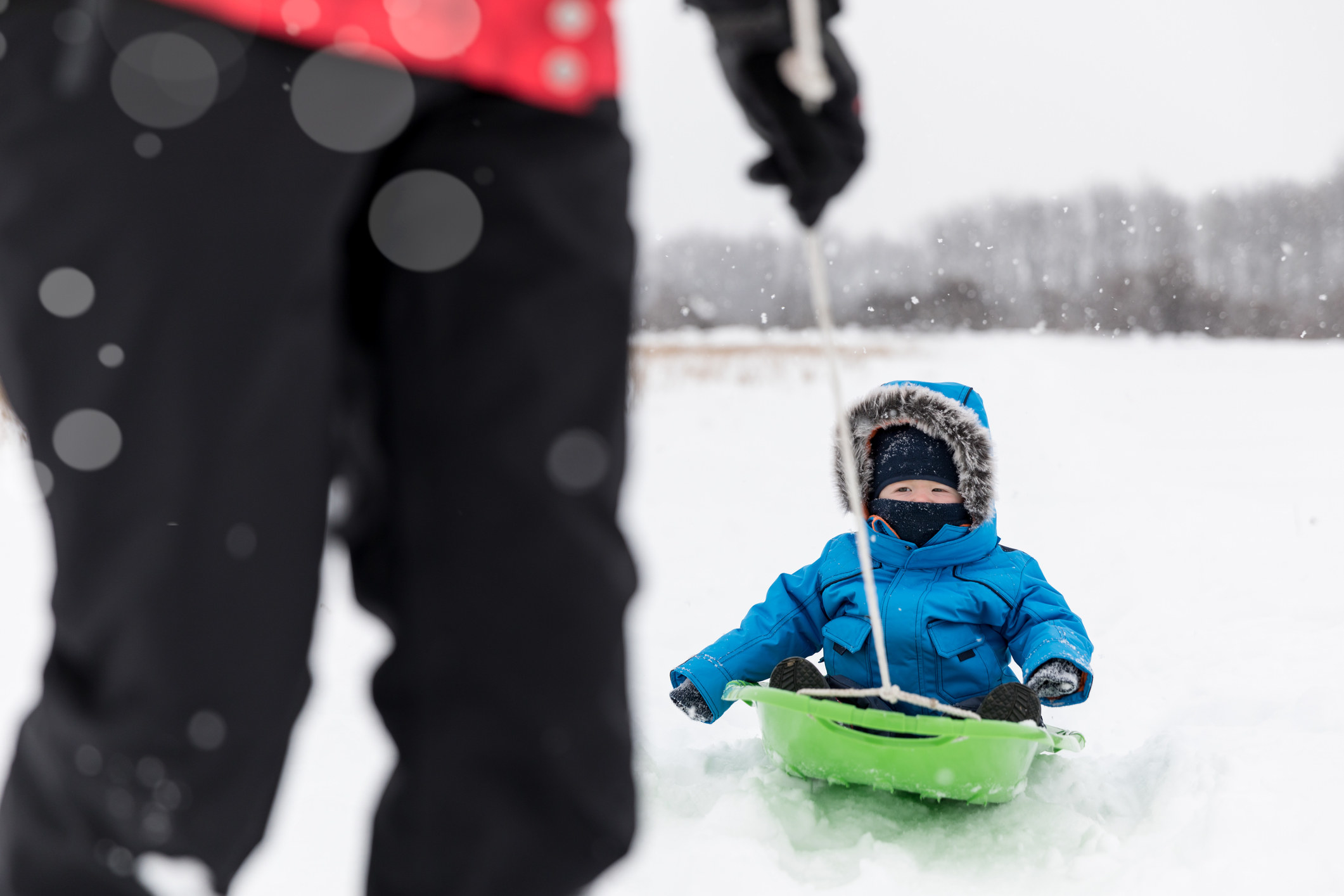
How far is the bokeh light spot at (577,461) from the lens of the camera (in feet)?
2.11

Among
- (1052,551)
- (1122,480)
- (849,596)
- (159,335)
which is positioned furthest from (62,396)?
(1122,480)

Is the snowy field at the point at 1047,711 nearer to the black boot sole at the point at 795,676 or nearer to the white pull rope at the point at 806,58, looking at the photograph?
the black boot sole at the point at 795,676

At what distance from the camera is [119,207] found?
1.76 ft

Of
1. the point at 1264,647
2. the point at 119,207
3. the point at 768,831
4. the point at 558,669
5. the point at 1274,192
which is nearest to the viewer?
the point at 119,207

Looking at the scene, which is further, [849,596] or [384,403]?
[849,596]

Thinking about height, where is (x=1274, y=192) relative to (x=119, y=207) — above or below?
above

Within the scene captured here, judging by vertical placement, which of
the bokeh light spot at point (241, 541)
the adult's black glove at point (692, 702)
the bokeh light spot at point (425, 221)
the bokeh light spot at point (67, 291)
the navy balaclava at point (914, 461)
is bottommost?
the adult's black glove at point (692, 702)

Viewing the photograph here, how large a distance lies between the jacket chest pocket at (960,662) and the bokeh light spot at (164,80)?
205cm

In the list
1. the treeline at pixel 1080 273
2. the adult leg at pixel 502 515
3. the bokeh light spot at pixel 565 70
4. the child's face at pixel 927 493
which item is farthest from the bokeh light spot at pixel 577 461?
the treeline at pixel 1080 273

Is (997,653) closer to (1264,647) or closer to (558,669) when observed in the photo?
(1264,647)

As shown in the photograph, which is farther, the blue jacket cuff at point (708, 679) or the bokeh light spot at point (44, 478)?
the blue jacket cuff at point (708, 679)

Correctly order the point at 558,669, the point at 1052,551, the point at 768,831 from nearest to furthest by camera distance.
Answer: the point at 558,669
the point at 768,831
the point at 1052,551

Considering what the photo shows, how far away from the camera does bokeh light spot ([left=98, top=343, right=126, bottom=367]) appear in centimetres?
55

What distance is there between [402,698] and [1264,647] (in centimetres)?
343
